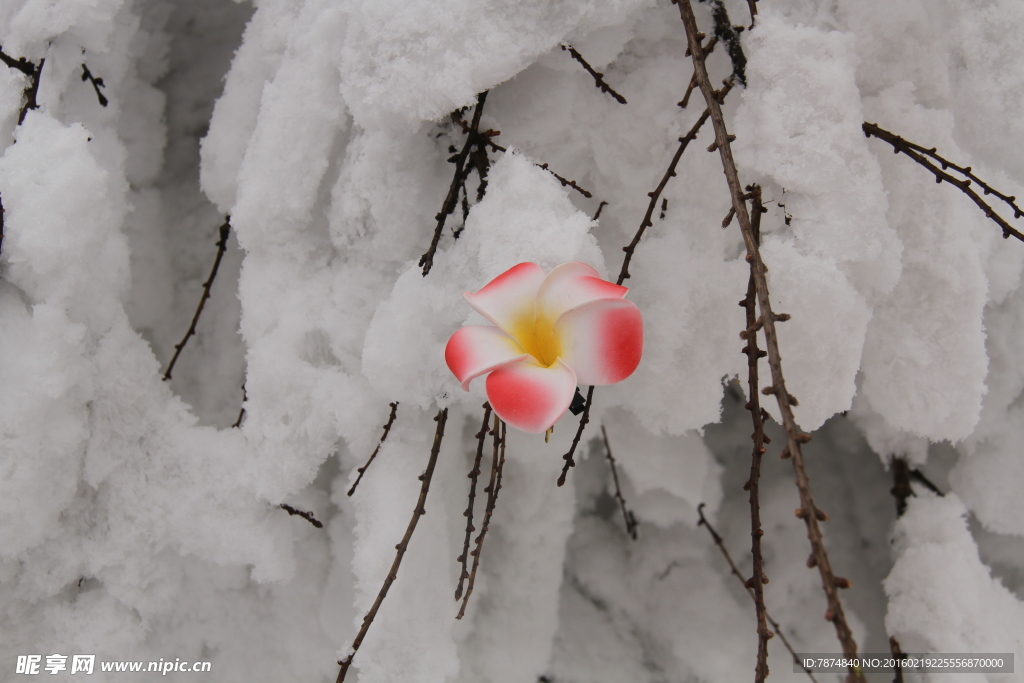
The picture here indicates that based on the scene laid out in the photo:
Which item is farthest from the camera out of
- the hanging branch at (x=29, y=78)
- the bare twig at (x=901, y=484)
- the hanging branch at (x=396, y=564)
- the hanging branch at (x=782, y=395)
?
the bare twig at (x=901, y=484)

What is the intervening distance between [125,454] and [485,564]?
442 mm

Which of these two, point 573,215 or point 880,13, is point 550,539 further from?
point 880,13

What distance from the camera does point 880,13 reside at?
1.86 feet

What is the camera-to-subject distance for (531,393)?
1.18 ft

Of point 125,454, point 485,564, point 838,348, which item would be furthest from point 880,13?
point 125,454

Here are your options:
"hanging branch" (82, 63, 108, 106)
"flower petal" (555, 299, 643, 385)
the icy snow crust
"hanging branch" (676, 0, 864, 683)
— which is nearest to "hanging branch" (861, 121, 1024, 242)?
the icy snow crust

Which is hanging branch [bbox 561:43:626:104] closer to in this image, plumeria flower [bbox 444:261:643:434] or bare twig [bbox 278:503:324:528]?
plumeria flower [bbox 444:261:643:434]

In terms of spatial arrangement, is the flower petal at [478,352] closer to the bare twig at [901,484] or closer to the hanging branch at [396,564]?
the hanging branch at [396,564]

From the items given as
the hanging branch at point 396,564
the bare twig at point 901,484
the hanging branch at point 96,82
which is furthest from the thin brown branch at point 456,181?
the bare twig at point 901,484

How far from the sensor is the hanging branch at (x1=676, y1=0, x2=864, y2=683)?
310mm

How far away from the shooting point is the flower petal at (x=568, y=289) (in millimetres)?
377

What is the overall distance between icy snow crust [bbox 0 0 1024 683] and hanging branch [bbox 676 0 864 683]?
0.10 metres

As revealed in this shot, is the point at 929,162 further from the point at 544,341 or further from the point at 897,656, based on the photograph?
the point at 897,656

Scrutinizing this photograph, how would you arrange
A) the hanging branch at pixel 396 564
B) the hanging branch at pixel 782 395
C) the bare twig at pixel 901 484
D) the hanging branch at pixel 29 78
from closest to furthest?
the hanging branch at pixel 782 395, the hanging branch at pixel 396 564, the hanging branch at pixel 29 78, the bare twig at pixel 901 484
